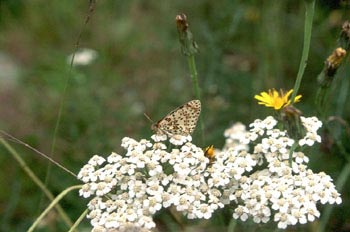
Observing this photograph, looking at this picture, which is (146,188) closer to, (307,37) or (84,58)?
(307,37)

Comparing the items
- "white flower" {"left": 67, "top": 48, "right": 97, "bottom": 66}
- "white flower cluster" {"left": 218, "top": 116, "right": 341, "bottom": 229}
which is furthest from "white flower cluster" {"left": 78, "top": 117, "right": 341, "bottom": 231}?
"white flower" {"left": 67, "top": 48, "right": 97, "bottom": 66}

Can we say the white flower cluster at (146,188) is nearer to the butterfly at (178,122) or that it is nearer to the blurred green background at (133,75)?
the butterfly at (178,122)

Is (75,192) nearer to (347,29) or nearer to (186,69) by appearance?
(186,69)

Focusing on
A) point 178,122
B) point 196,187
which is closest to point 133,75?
point 178,122

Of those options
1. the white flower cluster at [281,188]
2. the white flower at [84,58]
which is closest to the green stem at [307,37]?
the white flower cluster at [281,188]

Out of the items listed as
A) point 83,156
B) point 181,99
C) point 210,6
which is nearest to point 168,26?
point 210,6

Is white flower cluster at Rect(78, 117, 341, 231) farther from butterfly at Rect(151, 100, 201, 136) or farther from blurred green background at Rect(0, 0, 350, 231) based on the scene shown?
blurred green background at Rect(0, 0, 350, 231)

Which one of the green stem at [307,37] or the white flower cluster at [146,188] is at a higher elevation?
the green stem at [307,37]
